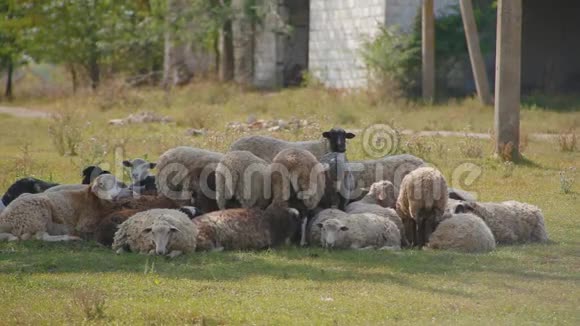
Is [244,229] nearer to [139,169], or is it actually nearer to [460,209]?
[460,209]

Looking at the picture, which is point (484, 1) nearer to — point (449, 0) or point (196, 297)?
point (449, 0)

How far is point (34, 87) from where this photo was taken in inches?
1566

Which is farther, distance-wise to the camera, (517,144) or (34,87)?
(34,87)

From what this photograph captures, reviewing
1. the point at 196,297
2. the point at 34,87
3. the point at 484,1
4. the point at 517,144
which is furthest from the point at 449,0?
the point at 196,297

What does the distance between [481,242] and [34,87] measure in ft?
105

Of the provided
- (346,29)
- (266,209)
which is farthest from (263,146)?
(346,29)

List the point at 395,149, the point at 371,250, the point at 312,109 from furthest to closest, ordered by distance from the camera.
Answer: the point at 312,109, the point at 395,149, the point at 371,250

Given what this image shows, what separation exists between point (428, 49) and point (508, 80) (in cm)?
888

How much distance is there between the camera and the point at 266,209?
36.1 feet

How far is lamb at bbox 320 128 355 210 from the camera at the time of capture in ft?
38.7

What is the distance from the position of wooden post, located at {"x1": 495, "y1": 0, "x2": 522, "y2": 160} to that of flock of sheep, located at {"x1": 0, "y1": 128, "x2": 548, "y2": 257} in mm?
5043

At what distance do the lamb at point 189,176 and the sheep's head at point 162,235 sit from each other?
6.94 feet

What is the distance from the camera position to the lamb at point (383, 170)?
41.4 feet

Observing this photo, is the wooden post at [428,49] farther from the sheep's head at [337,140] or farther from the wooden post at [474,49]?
the sheep's head at [337,140]
